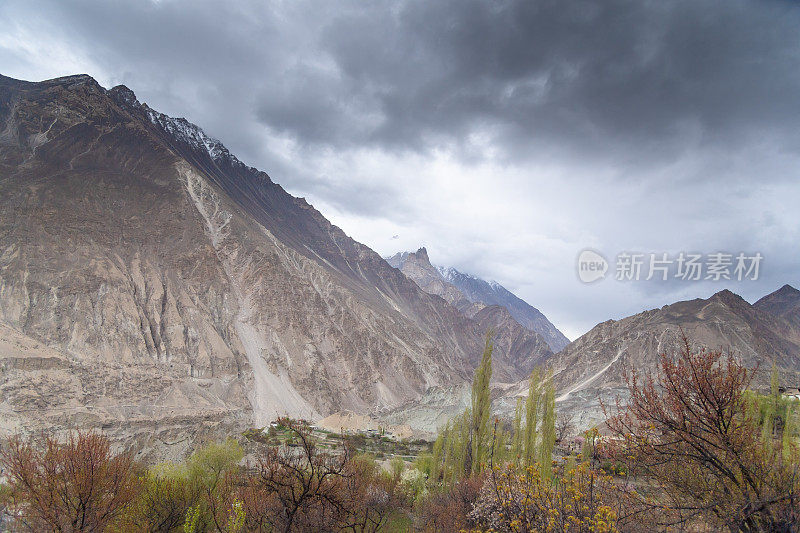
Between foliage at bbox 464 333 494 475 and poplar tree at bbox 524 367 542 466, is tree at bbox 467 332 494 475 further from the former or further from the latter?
poplar tree at bbox 524 367 542 466

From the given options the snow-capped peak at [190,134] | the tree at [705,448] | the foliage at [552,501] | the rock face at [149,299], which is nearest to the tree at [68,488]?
the foliage at [552,501]

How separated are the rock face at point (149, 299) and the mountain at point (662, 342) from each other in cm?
3650

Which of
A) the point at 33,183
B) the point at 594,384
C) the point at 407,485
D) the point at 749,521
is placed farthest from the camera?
the point at 594,384

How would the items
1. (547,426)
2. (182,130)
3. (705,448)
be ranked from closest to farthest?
(705,448)
(547,426)
(182,130)

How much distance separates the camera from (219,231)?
98625 millimetres

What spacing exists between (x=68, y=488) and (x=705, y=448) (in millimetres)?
17875

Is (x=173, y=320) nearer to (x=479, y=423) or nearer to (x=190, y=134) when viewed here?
(x=479, y=423)

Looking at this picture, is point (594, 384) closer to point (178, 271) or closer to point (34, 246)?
point (178, 271)

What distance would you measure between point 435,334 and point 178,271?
122 meters

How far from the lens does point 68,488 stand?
526 inches

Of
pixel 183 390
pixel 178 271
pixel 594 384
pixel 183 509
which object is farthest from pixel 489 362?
pixel 594 384

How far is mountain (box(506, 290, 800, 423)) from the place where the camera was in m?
91.1

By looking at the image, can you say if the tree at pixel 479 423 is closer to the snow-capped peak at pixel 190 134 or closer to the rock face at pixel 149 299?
the rock face at pixel 149 299

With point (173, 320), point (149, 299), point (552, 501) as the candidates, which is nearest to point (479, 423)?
point (552, 501)
